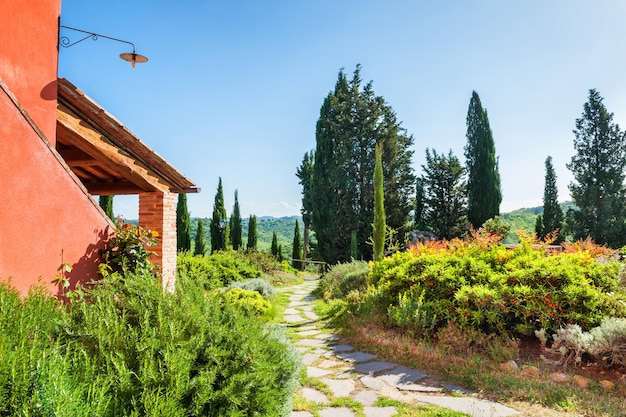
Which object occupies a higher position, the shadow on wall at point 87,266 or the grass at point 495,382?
the shadow on wall at point 87,266

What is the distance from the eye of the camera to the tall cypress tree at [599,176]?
74.8ft

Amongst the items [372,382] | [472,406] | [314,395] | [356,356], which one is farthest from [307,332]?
[472,406]

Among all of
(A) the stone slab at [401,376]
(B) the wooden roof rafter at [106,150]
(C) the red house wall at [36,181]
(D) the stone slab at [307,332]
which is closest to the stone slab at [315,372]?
(A) the stone slab at [401,376]

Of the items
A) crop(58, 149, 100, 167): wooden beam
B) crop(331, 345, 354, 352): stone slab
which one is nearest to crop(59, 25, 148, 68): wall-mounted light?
crop(58, 149, 100, 167): wooden beam

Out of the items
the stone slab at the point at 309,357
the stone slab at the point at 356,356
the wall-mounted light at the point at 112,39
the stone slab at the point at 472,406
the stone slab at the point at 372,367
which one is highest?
the wall-mounted light at the point at 112,39

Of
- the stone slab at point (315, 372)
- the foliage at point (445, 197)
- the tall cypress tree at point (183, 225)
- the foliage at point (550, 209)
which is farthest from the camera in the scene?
the foliage at point (550, 209)

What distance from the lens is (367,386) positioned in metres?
3.96

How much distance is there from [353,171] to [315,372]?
15.9 meters

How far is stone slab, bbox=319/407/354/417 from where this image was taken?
3.27 m

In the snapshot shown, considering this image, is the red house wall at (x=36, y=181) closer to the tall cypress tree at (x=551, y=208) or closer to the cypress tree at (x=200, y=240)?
the cypress tree at (x=200, y=240)

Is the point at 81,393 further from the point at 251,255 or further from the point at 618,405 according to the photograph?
the point at 251,255

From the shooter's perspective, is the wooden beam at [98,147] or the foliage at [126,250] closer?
the foliage at [126,250]

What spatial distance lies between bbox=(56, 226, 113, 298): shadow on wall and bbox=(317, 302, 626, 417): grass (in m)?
3.69

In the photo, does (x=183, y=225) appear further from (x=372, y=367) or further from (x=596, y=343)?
(x=596, y=343)
